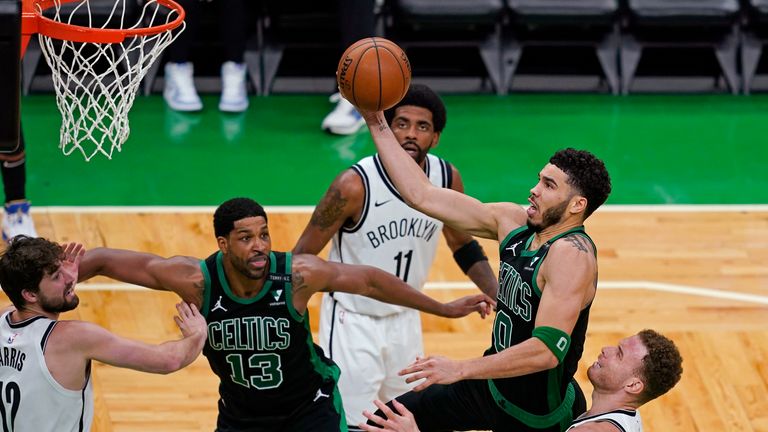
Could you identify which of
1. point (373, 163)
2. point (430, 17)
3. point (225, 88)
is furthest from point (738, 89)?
point (373, 163)

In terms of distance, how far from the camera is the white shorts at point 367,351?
5496 mm

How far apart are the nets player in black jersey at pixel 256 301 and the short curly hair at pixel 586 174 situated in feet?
3.21

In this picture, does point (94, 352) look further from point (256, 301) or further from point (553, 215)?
point (553, 215)

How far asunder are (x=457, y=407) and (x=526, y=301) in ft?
2.02

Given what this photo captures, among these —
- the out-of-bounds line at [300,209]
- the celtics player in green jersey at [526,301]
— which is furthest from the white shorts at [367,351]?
the out-of-bounds line at [300,209]

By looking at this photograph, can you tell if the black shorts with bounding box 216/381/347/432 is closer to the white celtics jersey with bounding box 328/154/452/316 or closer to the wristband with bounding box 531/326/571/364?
the white celtics jersey with bounding box 328/154/452/316

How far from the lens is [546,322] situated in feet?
14.1

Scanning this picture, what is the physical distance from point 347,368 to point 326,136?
437 cm

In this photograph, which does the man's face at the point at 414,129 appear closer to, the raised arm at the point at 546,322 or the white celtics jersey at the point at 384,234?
the white celtics jersey at the point at 384,234

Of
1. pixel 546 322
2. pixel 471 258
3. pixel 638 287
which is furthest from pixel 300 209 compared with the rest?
pixel 546 322

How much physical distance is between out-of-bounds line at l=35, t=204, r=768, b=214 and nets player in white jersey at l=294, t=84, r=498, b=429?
9.02 ft

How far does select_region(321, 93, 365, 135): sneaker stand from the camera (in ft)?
31.5

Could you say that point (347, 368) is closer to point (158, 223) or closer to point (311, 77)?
point (158, 223)

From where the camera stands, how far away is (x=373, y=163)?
558 centimetres
